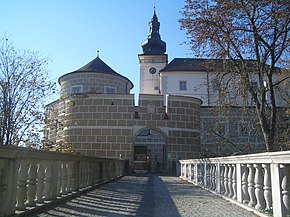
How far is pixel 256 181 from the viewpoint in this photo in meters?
4.96

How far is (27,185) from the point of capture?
4859mm

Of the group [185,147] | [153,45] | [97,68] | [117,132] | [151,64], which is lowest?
[185,147]

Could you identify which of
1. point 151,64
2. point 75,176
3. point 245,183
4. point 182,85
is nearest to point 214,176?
point 245,183

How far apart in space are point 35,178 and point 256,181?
11.5 ft

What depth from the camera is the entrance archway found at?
25469 millimetres

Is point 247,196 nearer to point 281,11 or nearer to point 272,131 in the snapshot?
point 272,131

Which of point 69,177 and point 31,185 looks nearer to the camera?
point 31,185

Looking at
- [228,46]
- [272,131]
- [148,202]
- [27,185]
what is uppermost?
[228,46]

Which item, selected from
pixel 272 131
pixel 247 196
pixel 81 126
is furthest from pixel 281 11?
pixel 81 126

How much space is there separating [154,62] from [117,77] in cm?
1516

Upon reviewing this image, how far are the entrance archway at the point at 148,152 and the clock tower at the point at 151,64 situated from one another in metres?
14.5

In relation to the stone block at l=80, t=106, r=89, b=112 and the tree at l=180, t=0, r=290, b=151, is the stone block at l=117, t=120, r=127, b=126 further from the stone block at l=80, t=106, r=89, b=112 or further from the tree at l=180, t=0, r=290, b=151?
the tree at l=180, t=0, r=290, b=151

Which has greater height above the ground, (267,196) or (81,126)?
(81,126)

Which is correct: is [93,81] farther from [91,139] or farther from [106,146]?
[106,146]
